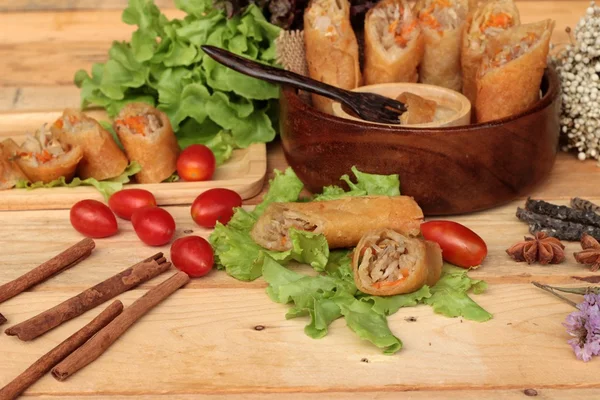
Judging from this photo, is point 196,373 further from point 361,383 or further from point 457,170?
point 457,170

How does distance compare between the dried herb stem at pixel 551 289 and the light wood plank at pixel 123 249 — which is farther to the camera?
the light wood plank at pixel 123 249

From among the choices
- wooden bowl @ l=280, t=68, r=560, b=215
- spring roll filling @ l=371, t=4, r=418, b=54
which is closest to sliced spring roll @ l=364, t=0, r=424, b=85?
spring roll filling @ l=371, t=4, r=418, b=54

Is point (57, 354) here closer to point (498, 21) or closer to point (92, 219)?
point (92, 219)

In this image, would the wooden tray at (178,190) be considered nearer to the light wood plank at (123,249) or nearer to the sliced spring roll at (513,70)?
the light wood plank at (123,249)

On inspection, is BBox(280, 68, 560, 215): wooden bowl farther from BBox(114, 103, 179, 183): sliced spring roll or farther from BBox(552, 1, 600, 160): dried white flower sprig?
BBox(114, 103, 179, 183): sliced spring roll

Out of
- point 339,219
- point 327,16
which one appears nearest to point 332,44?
point 327,16

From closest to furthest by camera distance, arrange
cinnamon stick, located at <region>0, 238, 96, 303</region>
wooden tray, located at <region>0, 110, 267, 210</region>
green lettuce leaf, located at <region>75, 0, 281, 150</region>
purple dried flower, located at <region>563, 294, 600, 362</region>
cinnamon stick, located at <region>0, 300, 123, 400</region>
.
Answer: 1. cinnamon stick, located at <region>0, 300, 123, 400</region>
2. purple dried flower, located at <region>563, 294, 600, 362</region>
3. cinnamon stick, located at <region>0, 238, 96, 303</region>
4. wooden tray, located at <region>0, 110, 267, 210</region>
5. green lettuce leaf, located at <region>75, 0, 281, 150</region>

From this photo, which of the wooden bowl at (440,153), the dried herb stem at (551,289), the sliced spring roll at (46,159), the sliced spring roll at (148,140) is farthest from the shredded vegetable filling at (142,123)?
the dried herb stem at (551,289)
